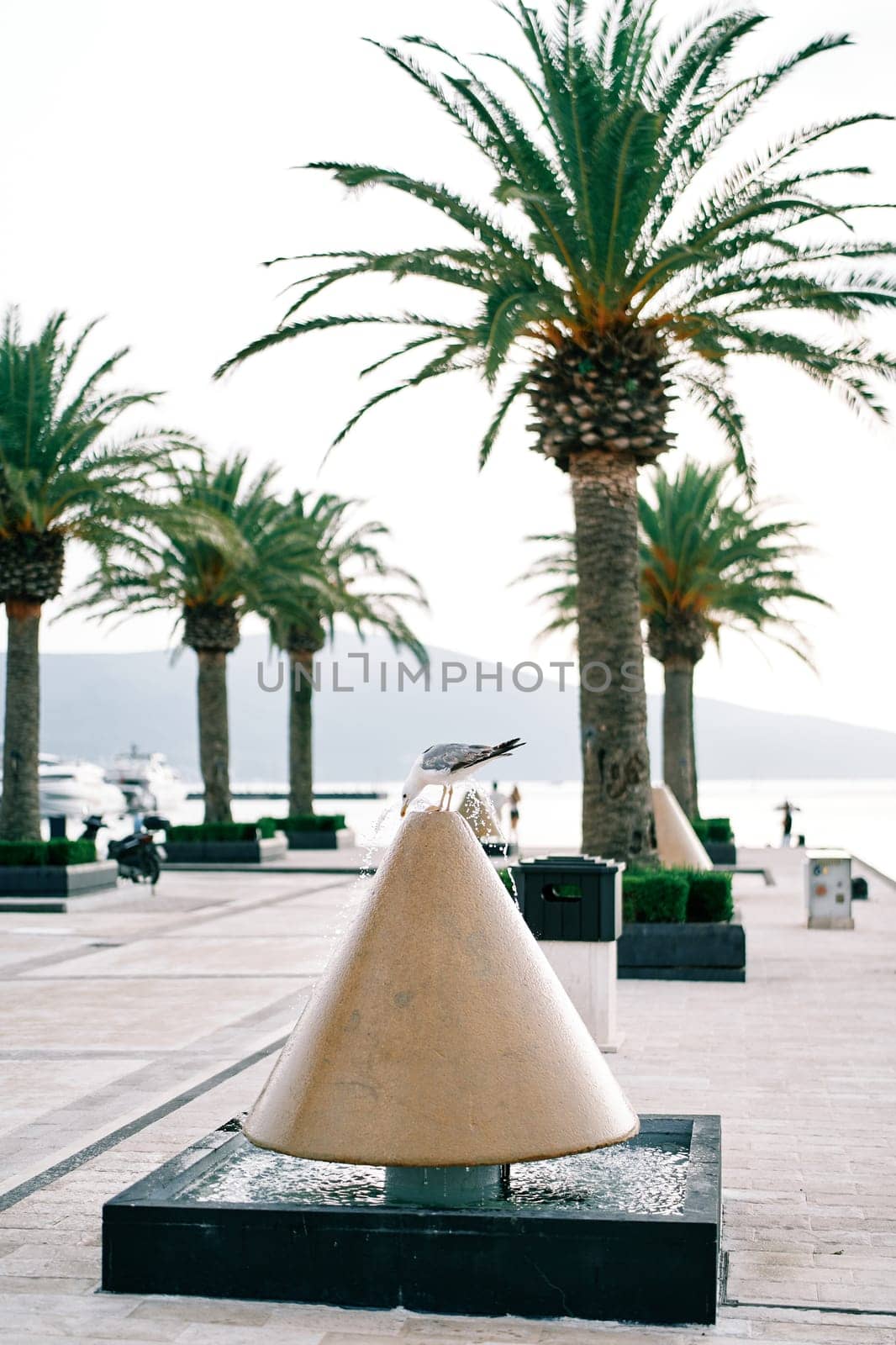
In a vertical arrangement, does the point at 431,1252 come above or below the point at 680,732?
below

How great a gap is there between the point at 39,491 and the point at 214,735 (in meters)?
11.1

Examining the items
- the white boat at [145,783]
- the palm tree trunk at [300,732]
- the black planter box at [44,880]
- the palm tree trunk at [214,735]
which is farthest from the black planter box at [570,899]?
the white boat at [145,783]

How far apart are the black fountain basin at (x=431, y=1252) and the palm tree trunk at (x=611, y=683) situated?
400 inches

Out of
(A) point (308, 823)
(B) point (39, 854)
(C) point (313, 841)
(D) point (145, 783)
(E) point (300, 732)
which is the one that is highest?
(E) point (300, 732)

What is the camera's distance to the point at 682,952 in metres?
13.7

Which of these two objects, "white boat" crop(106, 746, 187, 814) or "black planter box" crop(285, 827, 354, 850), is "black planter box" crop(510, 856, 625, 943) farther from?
"white boat" crop(106, 746, 187, 814)

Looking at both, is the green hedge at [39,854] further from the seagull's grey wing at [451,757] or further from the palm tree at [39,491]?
the seagull's grey wing at [451,757]

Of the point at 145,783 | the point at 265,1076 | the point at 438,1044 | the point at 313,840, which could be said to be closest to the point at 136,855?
the point at 313,840

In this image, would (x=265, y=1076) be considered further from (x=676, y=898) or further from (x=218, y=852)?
(x=218, y=852)

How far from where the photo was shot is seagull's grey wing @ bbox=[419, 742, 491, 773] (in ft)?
17.9

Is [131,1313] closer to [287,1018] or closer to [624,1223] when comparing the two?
[624,1223]

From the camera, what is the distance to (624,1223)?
4.77 meters

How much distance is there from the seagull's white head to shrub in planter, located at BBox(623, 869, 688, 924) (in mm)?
8359

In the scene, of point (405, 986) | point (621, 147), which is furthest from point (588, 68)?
point (405, 986)
